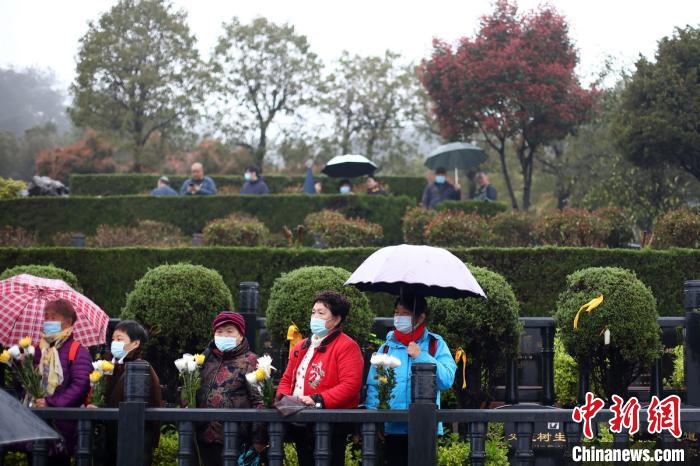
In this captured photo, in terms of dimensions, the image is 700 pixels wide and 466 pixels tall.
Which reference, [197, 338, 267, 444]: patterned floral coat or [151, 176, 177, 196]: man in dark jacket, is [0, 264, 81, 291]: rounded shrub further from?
[151, 176, 177, 196]: man in dark jacket

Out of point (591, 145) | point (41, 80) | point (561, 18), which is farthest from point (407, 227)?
point (41, 80)

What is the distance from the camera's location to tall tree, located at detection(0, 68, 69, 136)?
3826 inches

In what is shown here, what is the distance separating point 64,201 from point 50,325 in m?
16.7

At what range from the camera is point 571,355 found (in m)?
10.7

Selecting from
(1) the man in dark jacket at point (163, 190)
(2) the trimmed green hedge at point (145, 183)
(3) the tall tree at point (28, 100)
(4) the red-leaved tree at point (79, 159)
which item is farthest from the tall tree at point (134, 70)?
(3) the tall tree at point (28, 100)

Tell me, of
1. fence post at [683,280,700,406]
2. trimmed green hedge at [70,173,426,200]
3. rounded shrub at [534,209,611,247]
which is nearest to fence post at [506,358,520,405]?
fence post at [683,280,700,406]

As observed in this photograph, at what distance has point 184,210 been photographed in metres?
24.0

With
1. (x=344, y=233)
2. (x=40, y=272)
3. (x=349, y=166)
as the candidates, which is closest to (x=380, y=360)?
(x=40, y=272)

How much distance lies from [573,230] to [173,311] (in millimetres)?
8974

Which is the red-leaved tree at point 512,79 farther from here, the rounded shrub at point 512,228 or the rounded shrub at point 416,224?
the rounded shrub at point 512,228

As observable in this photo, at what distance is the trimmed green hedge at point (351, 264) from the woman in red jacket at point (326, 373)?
7012 millimetres

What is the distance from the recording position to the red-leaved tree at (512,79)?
27531 mm

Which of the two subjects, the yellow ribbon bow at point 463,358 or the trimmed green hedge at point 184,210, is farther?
the trimmed green hedge at point 184,210

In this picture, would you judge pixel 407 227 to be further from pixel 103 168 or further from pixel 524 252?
pixel 103 168
